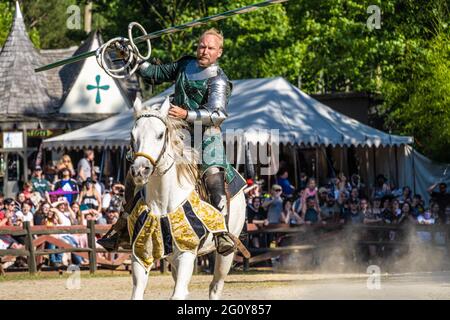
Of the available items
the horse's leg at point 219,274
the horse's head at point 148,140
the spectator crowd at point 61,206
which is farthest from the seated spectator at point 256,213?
the horse's head at point 148,140

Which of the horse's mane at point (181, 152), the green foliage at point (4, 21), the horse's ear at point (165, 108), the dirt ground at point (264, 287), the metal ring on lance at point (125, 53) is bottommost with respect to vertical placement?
the dirt ground at point (264, 287)

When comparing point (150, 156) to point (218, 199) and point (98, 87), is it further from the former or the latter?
point (98, 87)

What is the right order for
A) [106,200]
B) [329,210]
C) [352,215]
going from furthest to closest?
[106,200] < [329,210] < [352,215]

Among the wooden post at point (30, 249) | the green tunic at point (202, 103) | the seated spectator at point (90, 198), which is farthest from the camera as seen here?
the seated spectator at point (90, 198)

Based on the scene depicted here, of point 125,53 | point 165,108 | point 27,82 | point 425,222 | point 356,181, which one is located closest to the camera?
point 165,108

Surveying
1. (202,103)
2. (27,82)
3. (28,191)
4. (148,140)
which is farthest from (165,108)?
(27,82)

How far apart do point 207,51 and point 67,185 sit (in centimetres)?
1215

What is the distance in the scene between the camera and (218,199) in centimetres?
996

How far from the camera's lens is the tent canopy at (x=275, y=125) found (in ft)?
72.4

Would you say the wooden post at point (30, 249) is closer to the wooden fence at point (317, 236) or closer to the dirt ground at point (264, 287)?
the dirt ground at point (264, 287)

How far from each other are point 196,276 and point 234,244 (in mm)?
8431

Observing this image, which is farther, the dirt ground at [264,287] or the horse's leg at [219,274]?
the dirt ground at [264,287]

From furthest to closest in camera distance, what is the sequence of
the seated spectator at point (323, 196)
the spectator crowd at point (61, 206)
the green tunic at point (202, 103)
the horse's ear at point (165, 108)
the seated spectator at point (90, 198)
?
the seated spectator at point (323, 196)
the seated spectator at point (90, 198)
the spectator crowd at point (61, 206)
the green tunic at point (202, 103)
the horse's ear at point (165, 108)

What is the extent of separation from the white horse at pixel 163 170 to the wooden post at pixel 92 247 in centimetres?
921
